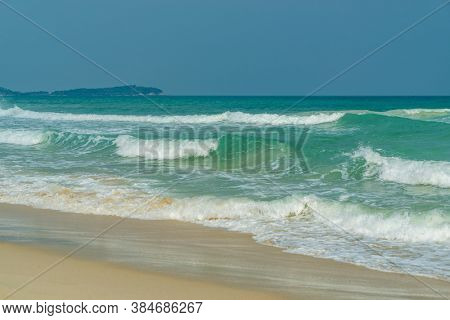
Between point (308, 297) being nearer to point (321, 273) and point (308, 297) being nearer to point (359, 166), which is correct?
point (321, 273)

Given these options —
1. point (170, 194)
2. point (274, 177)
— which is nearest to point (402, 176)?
point (274, 177)

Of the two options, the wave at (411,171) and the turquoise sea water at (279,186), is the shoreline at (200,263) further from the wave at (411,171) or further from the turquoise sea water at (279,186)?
the wave at (411,171)

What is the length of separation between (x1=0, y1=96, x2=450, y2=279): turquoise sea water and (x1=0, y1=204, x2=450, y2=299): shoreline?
1.07 ft

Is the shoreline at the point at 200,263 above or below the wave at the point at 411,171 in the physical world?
below

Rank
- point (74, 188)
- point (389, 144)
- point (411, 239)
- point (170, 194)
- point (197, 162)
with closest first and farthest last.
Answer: point (411, 239) → point (170, 194) → point (74, 188) → point (197, 162) → point (389, 144)

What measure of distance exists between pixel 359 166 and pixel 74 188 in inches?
207

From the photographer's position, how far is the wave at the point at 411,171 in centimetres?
1053

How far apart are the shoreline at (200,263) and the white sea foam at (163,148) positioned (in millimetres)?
7692

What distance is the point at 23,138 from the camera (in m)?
20.3

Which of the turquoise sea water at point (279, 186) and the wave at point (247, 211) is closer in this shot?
the turquoise sea water at point (279, 186)

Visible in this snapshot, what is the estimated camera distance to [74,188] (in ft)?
34.3

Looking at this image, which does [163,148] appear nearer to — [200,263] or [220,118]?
[200,263]

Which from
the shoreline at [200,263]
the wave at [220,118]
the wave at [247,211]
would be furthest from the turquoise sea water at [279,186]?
the wave at [220,118]

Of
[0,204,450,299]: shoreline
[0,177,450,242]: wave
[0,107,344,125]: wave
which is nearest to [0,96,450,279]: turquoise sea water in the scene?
[0,177,450,242]: wave
